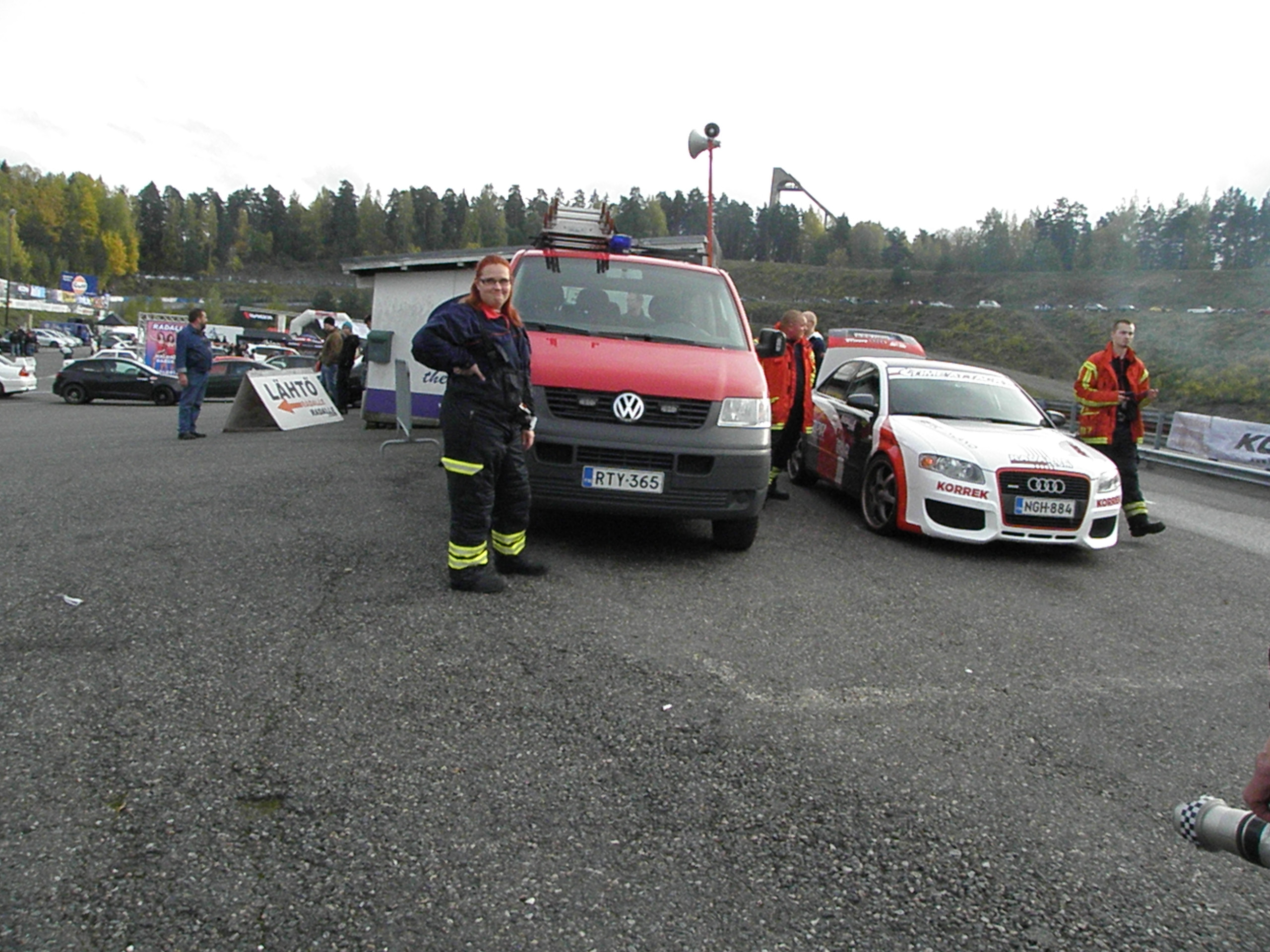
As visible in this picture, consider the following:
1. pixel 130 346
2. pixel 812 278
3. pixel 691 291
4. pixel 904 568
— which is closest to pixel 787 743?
pixel 904 568

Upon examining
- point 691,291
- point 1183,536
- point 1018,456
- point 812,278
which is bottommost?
point 1183,536

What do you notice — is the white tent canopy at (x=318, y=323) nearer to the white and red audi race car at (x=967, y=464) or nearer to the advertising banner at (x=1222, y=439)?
the white and red audi race car at (x=967, y=464)

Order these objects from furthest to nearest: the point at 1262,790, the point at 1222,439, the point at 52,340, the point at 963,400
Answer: the point at 52,340 < the point at 1222,439 < the point at 963,400 < the point at 1262,790

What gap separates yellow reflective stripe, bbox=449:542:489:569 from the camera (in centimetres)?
488

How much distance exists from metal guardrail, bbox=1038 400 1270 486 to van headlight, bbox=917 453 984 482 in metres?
7.28

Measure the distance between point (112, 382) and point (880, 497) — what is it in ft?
81.0

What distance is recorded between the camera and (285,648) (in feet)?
13.2

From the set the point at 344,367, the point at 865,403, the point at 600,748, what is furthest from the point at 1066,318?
the point at 600,748

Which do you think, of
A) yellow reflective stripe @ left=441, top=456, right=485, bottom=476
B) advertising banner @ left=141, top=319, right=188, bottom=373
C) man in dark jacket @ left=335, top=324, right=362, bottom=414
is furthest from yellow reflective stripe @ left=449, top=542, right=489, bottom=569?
advertising banner @ left=141, top=319, right=188, bottom=373

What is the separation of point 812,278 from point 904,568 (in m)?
111

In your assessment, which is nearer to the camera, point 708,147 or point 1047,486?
point 1047,486

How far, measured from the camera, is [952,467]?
6887mm

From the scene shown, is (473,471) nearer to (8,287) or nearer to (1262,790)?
(1262,790)

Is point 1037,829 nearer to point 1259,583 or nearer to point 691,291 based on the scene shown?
point 691,291
